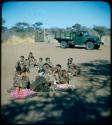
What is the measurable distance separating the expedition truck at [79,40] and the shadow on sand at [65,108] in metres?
10.8

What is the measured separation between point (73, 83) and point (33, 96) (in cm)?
169

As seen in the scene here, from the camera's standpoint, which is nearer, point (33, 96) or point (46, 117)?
point (46, 117)

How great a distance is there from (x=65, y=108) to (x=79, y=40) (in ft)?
41.8

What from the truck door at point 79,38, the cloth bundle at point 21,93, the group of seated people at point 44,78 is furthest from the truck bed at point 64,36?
the cloth bundle at point 21,93

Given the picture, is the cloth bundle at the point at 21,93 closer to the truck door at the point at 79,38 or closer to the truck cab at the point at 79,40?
the truck cab at the point at 79,40

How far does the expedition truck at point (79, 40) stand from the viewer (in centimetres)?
1747

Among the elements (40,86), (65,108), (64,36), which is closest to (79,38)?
(64,36)

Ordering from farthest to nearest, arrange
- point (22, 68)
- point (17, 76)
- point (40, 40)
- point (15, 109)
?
point (40, 40), point (22, 68), point (17, 76), point (15, 109)

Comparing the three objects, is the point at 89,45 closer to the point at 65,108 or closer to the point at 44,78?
the point at 44,78

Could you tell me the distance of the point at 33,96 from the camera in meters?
6.08

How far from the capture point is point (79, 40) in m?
17.8

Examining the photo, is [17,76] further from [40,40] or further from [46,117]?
[40,40]

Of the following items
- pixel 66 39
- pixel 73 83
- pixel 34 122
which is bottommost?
pixel 34 122

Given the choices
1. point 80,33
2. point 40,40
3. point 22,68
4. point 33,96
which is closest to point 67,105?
point 33,96
